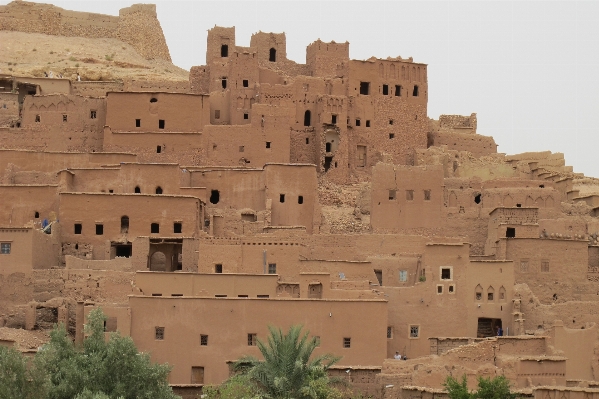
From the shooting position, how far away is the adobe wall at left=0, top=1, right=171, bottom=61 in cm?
6384

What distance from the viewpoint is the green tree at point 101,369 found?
3253cm

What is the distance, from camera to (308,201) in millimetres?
44531

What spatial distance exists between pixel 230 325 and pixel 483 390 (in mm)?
7745

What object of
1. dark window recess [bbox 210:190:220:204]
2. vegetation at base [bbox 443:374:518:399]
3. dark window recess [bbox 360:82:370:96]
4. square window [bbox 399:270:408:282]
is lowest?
vegetation at base [bbox 443:374:518:399]

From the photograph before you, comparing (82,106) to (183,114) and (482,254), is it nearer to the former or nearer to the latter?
(183,114)

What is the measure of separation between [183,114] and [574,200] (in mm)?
15065

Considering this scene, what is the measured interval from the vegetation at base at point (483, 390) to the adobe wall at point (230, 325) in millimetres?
4067

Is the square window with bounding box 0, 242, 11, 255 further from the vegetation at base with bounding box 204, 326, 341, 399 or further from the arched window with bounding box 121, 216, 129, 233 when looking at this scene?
the vegetation at base with bounding box 204, 326, 341, 399

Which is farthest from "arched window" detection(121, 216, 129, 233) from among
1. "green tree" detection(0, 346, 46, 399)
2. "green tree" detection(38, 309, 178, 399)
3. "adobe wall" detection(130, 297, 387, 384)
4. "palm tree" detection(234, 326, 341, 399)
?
"green tree" detection(0, 346, 46, 399)

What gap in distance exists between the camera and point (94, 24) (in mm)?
65500

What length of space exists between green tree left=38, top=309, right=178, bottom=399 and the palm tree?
8.20 ft

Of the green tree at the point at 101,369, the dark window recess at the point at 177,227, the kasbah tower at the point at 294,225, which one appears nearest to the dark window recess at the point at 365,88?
the kasbah tower at the point at 294,225

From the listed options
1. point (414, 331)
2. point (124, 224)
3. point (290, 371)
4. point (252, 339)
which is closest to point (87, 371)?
point (290, 371)

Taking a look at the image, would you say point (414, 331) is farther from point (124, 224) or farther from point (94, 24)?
point (94, 24)
